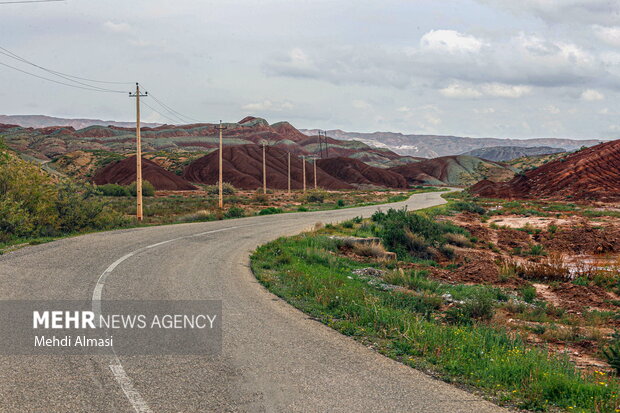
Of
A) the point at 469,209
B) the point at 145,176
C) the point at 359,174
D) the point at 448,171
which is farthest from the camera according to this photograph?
the point at 448,171

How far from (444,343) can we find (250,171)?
353ft

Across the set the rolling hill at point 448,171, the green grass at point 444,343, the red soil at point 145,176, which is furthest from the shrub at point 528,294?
the rolling hill at point 448,171

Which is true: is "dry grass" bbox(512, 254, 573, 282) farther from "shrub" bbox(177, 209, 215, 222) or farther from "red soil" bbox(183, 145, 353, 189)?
"red soil" bbox(183, 145, 353, 189)

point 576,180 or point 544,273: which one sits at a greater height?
point 576,180

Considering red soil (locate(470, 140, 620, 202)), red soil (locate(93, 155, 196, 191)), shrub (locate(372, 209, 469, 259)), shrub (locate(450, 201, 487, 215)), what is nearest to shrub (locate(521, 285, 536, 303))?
shrub (locate(372, 209, 469, 259))

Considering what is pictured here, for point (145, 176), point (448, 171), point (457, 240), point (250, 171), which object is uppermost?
point (448, 171)

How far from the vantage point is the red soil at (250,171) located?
106 metres

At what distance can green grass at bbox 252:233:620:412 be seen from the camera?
211 inches

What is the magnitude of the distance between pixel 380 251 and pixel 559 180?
50.3m

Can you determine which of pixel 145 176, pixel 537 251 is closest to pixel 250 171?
pixel 145 176

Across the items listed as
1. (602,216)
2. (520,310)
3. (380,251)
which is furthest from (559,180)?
(520,310)

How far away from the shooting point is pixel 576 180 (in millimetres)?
57219

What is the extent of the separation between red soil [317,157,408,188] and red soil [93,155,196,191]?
202 feet

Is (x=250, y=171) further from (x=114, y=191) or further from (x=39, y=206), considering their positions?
(x=39, y=206)
